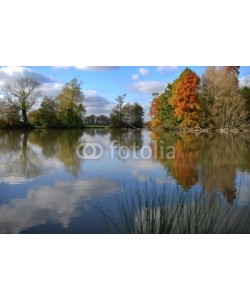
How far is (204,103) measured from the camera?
10336 millimetres

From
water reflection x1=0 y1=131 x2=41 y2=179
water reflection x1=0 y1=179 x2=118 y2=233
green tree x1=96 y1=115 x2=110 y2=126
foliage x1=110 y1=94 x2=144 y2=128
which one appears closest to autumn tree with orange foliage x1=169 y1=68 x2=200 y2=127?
foliage x1=110 y1=94 x2=144 y2=128

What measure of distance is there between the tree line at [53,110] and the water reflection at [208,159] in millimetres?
1402

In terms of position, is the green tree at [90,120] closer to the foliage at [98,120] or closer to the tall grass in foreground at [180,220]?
the foliage at [98,120]

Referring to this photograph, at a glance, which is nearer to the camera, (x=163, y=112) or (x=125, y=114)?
(x=125, y=114)

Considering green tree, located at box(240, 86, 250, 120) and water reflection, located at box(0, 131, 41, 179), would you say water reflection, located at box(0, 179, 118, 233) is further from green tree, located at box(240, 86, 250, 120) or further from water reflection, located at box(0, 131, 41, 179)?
green tree, located at box(240, 86, 250, 120)

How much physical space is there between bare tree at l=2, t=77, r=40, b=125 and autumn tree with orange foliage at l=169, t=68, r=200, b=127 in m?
4.48

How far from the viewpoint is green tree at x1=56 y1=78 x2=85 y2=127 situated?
6564mm

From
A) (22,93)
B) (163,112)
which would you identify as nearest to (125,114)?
(22,93)

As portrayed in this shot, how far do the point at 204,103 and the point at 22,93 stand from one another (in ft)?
18.0

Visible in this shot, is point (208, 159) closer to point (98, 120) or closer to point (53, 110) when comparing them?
point (98, 120)

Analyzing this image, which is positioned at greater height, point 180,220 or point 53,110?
point 53,110
